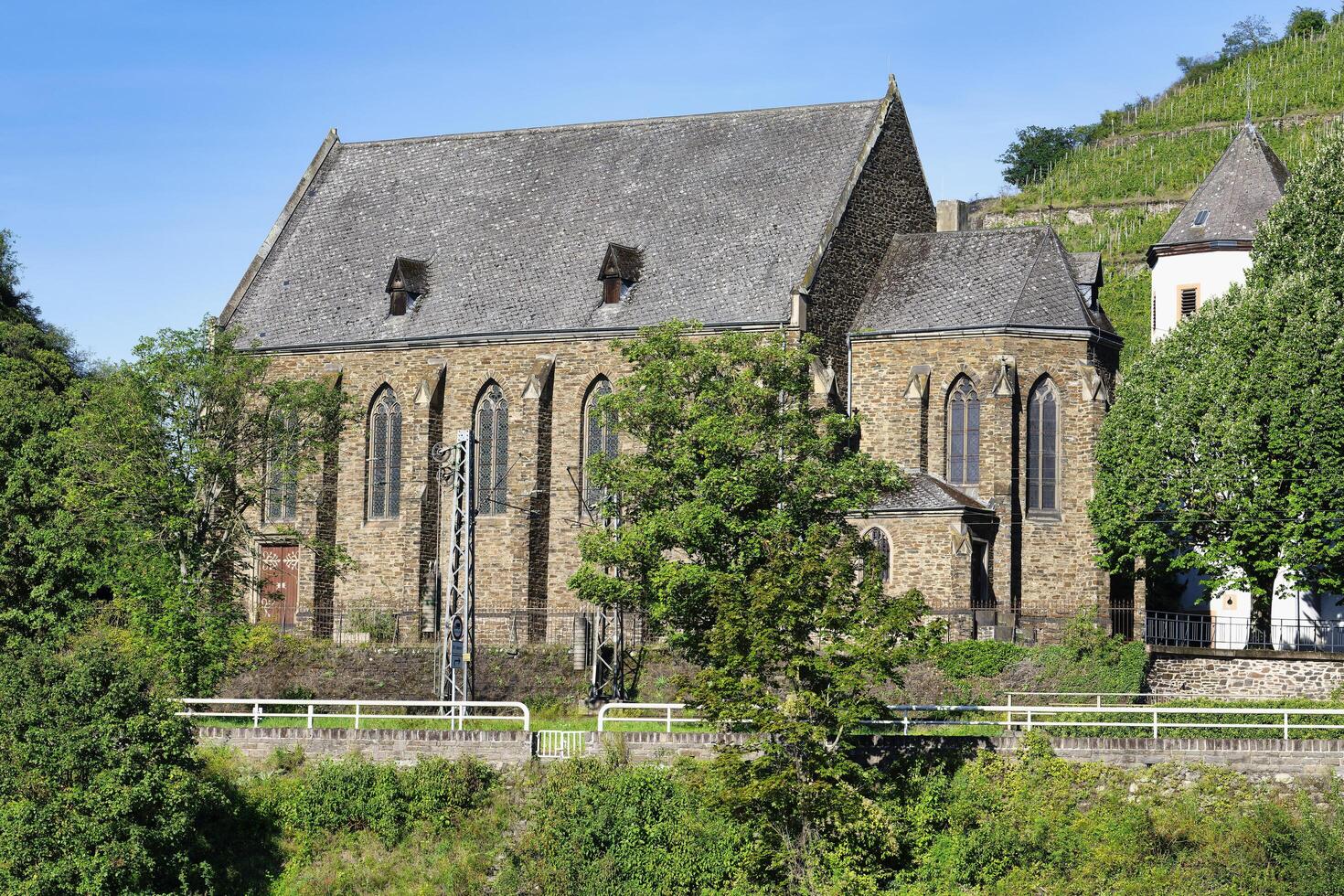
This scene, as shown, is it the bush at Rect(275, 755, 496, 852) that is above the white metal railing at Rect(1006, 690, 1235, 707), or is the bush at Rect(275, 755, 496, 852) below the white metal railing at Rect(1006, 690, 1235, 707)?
below

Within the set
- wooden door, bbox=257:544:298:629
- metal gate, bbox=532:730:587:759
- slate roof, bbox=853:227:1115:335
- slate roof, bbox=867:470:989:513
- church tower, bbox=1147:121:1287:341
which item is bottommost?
metal gate, bbox=532:730:587:759

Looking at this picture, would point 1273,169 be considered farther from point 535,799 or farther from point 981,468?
point 535,799

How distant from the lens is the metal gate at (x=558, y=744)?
3506 cm

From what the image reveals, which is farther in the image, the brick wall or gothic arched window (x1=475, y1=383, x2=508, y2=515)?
gothic arched window (x1=475, y1=383, x2=508, y2=515)

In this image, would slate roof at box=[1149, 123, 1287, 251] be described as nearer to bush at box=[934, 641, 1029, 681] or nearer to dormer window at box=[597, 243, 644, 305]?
dormer window at box=[597, 243, 644, 305]

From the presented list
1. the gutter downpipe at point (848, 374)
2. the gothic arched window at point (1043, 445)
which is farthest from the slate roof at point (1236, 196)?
the gutter downpipe at point (848, 374)

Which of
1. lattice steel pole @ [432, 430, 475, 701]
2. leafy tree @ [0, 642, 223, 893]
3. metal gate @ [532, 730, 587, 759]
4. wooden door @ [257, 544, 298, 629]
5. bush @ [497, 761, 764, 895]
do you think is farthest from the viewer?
wooden door @ [257, 544, 298, 629]

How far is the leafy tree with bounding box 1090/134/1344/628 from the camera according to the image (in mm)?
44281

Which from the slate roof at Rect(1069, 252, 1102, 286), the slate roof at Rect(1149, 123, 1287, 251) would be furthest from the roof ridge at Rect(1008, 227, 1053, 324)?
the slate roof at Rect(1149, 123, 1287, 251)

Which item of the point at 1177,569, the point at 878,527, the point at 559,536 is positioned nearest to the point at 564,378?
the point at 559,536

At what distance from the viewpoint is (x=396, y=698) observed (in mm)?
47625

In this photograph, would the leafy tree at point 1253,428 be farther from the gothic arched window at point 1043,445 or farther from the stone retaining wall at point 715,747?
the stone retaining wall at point 715,747

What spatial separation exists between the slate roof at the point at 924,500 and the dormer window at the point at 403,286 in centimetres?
1565

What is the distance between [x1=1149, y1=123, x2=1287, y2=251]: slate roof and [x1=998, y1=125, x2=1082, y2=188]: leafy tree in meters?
59.9
